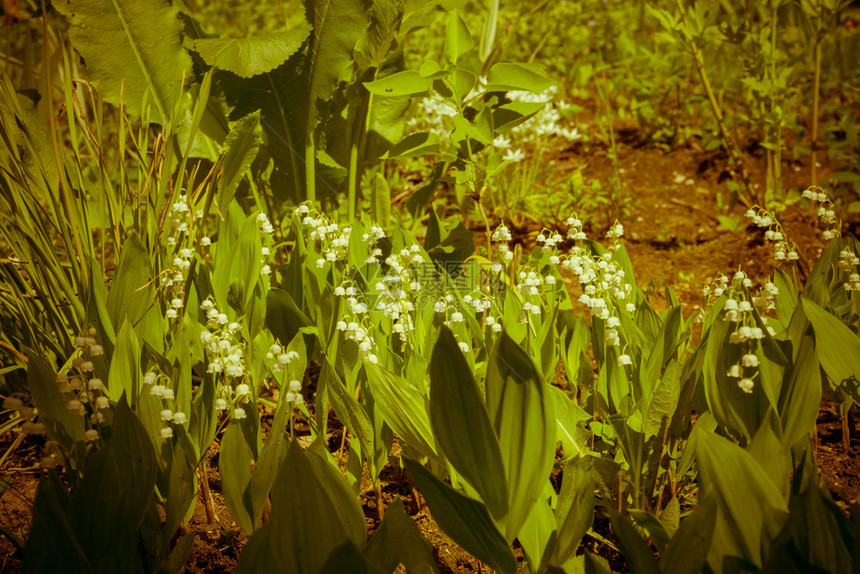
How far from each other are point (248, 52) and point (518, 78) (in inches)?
31.9

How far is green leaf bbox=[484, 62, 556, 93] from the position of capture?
172 cm

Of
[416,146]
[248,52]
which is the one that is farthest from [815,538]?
[248,52]

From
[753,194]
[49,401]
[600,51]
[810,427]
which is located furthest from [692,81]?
[49,401]

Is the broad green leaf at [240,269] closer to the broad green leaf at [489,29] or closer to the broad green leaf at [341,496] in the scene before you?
the broad green leaf at [341,496]

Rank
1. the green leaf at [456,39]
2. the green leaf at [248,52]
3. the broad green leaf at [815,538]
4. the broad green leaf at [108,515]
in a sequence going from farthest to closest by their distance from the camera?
the green leaf at [248,52], the green leaf at [456,39], the broad green leaf at [108,515], the broad green leaf at [815,538]

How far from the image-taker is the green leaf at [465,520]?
1.10 m

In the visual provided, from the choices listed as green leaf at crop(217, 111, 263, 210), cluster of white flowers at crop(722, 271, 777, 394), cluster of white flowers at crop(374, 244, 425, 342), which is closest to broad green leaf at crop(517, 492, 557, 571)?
cluster of white flowers at crop(722, 271, 777, 394)

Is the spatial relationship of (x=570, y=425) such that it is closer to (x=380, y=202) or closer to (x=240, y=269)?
(x=240, y=269)

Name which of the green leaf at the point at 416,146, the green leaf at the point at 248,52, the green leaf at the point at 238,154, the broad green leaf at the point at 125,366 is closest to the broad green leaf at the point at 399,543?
the broad green leaf at the point at 125,366

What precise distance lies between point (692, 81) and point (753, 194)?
1.57 meters

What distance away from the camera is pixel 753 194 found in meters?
2.80

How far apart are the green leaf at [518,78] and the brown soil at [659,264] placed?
0.61m

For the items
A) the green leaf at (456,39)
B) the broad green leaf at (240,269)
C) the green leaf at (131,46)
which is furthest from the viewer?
the green leaf at (131,46)

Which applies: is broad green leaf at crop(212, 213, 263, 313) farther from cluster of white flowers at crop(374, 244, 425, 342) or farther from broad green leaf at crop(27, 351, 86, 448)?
broad green leaf at crop(27, 351, 86, 448)
